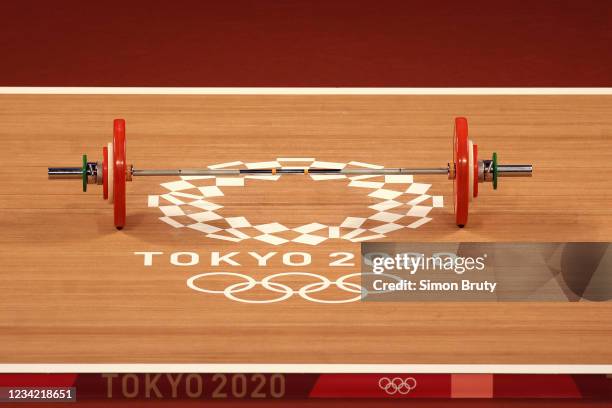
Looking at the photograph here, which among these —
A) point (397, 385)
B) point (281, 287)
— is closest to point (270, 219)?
point (281, 287)

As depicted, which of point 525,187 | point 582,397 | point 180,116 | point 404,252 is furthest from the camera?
point 180,116

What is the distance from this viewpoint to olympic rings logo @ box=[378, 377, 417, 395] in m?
2.45

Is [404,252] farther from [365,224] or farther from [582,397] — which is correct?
[582,397]

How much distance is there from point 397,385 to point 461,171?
1.79ft

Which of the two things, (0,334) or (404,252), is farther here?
(404,252)

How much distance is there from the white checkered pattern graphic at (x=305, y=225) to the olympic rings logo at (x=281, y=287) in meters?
0.12

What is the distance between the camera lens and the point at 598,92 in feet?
10.7

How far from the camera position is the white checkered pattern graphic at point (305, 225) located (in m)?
2.84

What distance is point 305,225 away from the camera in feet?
9.41

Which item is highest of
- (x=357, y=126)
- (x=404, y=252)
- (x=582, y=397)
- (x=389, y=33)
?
(x=389, y=33)

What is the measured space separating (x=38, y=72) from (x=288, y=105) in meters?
0.72

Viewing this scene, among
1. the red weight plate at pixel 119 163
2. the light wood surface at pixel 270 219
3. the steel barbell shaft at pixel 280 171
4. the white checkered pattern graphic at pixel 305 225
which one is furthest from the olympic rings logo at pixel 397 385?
the red weight plate at pixel 119 163

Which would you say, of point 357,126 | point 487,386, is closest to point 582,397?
point 487,386

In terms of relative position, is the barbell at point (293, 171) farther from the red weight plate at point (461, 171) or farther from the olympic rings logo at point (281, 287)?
the olympic rings logo at point (281, 287)
